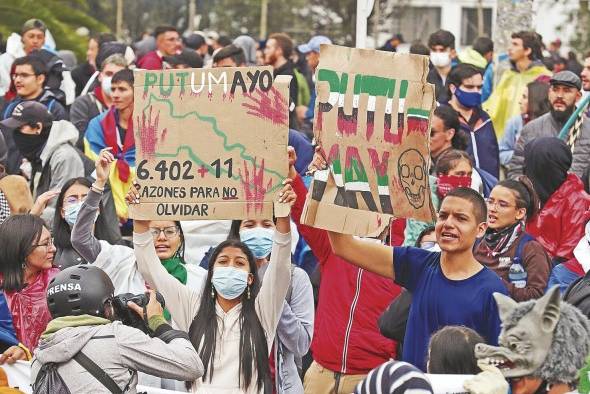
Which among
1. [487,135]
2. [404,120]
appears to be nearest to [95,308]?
[404,120]

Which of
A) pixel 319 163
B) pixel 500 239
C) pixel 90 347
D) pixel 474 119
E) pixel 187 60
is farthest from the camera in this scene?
pixel 187 60

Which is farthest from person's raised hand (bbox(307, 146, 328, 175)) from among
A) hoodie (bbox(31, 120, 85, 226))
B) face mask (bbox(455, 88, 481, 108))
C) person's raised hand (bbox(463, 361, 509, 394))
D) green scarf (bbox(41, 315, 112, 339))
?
face mask (bbox(455, 88, 481, 108))

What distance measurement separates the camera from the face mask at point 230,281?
7.14 metres

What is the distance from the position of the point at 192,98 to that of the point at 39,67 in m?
5.65

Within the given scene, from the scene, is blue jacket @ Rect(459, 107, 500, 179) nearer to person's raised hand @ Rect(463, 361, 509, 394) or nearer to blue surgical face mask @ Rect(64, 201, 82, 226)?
blue surgical face mask @ Rect(64, 201, 82, 226)

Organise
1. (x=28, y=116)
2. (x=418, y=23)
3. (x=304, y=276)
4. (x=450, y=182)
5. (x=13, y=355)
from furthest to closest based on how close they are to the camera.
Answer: (x=418, y=23) → (x=28, y=116) → (x=450, y=182) → (x=304, y=276) → (x=13, y=355)

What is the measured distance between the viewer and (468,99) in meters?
11.6

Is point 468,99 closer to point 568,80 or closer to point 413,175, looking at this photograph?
point 568,80

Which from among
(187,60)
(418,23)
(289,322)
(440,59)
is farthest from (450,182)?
(418,23)

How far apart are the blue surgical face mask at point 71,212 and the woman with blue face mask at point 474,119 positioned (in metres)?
3.58

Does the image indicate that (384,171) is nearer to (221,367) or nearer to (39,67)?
(221,367)

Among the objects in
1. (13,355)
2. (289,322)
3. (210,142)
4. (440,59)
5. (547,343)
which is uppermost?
(440,59)

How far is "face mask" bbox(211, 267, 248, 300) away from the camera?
7.14 metres

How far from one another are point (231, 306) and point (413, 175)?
1269 mm
